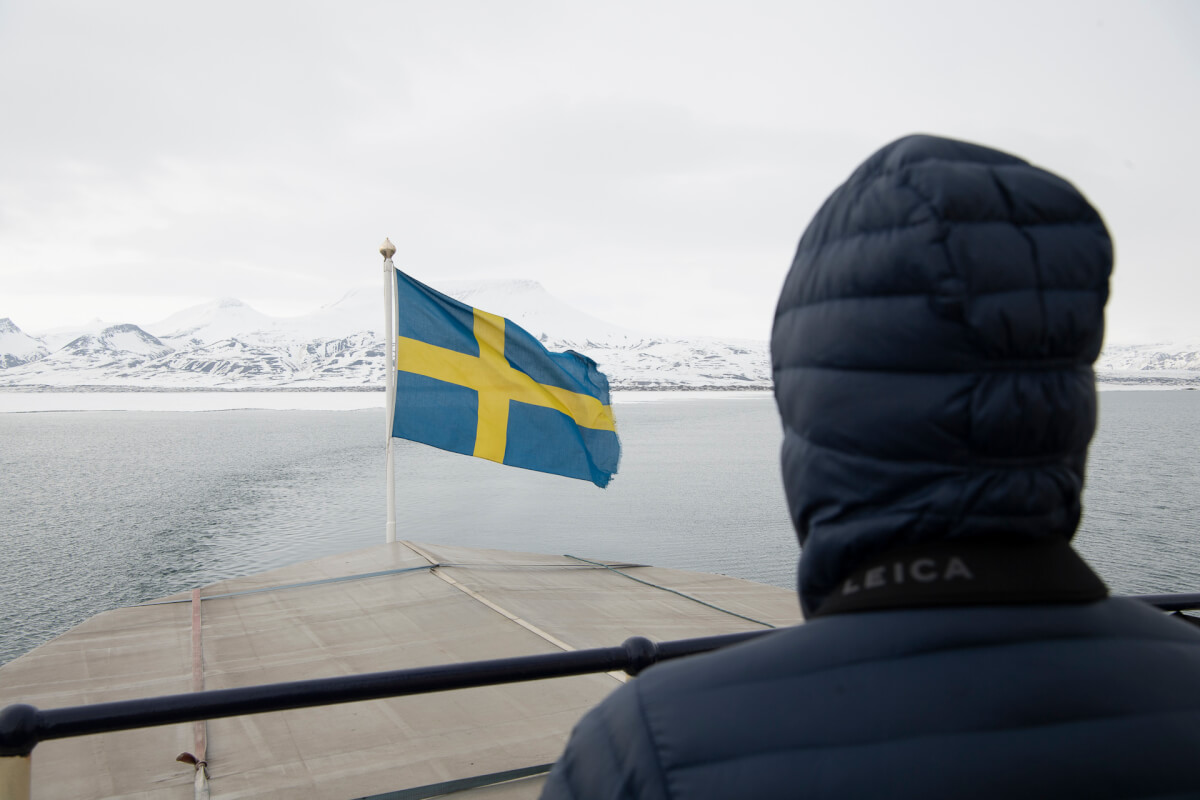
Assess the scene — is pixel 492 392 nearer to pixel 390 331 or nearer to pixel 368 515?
pixel 390 331

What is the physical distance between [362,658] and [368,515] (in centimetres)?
1280

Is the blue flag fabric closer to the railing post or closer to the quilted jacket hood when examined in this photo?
the railing post

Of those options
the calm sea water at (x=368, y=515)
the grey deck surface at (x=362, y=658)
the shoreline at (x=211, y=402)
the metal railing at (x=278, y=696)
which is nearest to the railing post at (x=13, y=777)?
the metal railing at (x=278, y=696)

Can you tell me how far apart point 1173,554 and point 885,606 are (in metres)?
17.0

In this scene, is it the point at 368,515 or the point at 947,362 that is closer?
the point at 947,362

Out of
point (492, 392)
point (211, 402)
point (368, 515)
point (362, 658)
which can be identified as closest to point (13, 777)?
point (362, 658)

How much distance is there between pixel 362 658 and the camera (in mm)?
4512

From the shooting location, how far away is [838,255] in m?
0.77

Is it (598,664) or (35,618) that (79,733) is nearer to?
(598,664)

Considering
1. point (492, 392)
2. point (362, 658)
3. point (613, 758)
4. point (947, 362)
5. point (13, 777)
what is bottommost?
point (362, 658)

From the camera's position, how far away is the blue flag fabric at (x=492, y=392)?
6875 millimetres

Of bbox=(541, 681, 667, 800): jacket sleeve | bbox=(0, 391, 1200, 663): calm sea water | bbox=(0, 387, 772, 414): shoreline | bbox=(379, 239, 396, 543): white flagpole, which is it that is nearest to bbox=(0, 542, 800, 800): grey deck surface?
bbox=(379, 239, 396, 543): white flagpole

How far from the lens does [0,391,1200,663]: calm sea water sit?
40.0ft

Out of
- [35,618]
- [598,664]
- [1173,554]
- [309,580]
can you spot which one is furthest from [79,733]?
[1173,554]
